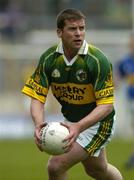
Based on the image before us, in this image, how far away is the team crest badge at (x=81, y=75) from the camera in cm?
871

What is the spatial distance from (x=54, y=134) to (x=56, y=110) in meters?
15.6

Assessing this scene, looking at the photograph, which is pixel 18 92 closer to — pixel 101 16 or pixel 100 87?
pixel 101 16

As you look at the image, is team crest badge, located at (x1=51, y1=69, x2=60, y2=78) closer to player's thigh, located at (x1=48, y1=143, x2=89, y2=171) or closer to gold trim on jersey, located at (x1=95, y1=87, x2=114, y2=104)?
gold trim on jersey, located at (x1=95, y1=87, x2=114, y2=104)

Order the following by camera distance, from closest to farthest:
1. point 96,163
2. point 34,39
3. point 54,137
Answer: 1. point 54,137
2. point 96,163
3. point 34,39

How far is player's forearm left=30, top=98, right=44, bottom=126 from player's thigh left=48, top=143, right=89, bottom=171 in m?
0.44

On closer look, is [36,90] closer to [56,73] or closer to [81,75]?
[56,73]

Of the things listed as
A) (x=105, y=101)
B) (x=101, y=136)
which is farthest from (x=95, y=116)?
(x=101, y=136)

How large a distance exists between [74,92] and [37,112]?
469mm

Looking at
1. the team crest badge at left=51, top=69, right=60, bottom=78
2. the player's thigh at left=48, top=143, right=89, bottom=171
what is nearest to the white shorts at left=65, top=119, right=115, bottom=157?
the player's thigh at left=48, top=143, right=89, bottom=171

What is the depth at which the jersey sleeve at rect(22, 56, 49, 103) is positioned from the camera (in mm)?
8898

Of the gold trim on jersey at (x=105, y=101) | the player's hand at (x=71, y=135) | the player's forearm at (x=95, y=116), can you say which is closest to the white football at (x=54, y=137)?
the player's hand at (x=71, y=135)

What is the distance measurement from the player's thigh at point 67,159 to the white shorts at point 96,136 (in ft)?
0.37

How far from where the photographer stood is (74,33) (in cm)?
849

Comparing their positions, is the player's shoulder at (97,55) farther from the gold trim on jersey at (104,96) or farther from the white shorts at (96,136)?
the white shorts at (96,136)
